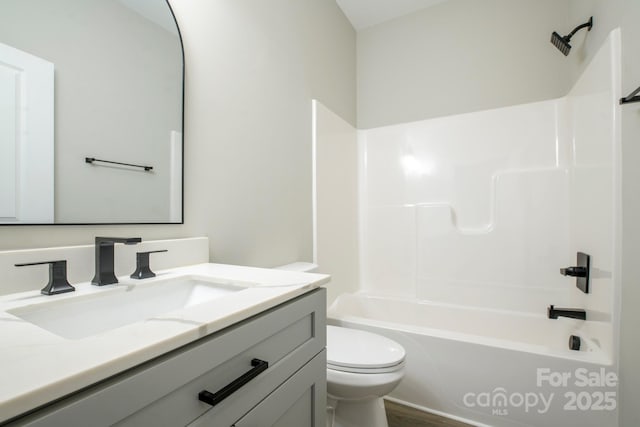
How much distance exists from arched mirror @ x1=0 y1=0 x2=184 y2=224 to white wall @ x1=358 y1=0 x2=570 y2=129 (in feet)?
5.92

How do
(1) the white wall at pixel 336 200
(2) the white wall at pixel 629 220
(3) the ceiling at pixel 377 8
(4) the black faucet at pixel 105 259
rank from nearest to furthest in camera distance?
(4) the black faucet at pixel 105 259 → (2) the white wall at pixel 629 220 → (1) the white wall at pixel 336 200 → (3) the ceiling at pixel 377 8

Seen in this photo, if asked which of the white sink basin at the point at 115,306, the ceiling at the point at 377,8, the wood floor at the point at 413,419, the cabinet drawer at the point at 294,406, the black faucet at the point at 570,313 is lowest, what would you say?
the wood floor at the point at 413,419

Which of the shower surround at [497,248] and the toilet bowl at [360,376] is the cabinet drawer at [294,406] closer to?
the toilet bowl at [360,376]

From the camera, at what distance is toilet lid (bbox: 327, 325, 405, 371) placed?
1124mm

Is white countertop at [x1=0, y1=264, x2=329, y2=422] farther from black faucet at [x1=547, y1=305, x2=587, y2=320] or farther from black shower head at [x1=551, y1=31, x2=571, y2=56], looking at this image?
black shower head at [x1=551, y1=31, x2=571, y2=56]

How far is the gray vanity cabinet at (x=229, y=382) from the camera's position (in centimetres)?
35

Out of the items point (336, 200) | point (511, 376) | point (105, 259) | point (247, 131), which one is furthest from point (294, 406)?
point (336, 200)

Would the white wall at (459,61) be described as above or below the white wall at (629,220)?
above

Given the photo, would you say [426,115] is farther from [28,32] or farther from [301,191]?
[28,32]

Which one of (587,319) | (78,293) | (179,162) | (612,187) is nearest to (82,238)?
(78,293)

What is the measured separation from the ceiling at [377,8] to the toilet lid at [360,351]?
2330mm

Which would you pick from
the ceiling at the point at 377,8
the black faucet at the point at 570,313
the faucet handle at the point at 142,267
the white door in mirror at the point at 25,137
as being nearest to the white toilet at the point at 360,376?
the faucet handle at the point at 142,267

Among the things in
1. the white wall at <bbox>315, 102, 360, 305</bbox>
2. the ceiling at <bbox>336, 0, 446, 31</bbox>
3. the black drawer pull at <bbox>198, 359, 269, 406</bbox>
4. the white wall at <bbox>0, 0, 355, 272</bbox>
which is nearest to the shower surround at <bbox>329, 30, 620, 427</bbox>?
the white wall at <bbox>315, 102, 360, 305</bbox>

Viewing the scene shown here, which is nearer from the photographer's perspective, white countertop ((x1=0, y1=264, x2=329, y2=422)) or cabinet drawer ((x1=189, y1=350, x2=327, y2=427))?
white countertop ((x1=0, y1=264, x2=329, y2=422))
